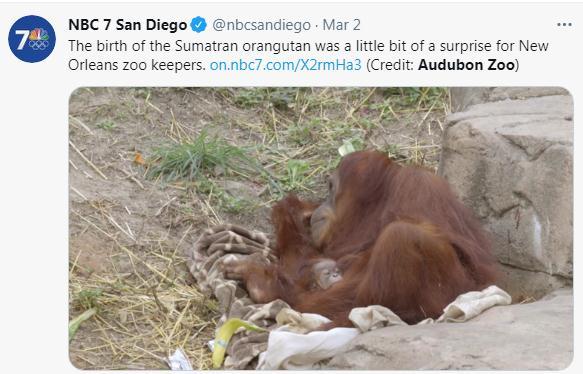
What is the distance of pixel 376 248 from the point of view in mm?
4367

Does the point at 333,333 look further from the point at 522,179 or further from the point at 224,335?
the point at 522,179

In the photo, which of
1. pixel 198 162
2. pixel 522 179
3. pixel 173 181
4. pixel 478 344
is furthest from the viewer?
pixel 198 162

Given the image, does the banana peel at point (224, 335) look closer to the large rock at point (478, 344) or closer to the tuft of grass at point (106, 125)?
the large rock at point (478, 344)

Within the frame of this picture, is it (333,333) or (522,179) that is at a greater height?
(522,179)

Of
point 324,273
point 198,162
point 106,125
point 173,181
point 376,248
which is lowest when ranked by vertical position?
point 324,273

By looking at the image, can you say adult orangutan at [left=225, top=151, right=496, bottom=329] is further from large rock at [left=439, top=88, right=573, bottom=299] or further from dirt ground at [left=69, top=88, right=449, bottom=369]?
dirt ground at [left=69, top=88, right=449, bottom=369]

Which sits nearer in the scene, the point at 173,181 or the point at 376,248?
the point at 376,248

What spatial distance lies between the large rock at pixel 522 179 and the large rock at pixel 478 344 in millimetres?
616

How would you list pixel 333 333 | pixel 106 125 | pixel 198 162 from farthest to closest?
pixel 106 125 → pixel 198 162 → pixel 333 333

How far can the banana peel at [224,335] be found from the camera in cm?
442

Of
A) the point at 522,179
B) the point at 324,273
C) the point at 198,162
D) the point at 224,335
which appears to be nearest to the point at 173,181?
the point at 198,162

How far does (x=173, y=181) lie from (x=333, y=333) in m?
2.21

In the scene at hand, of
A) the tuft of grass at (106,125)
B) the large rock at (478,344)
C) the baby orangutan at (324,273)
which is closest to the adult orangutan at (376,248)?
the baby orangutan at (324,273)

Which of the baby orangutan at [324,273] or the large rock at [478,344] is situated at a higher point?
the baby orangutan at [324,273]
